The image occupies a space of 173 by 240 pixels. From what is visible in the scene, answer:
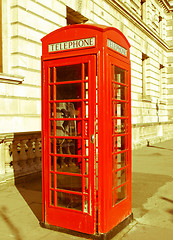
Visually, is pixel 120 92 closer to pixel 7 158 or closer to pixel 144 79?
pixel 7 158

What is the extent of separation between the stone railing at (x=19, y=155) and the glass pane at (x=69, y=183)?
301 cm

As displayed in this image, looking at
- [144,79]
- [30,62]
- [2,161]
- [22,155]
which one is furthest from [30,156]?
[144,79]

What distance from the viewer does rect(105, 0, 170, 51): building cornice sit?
1448cm

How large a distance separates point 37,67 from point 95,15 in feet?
15.8

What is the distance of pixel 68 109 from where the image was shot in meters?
3.87

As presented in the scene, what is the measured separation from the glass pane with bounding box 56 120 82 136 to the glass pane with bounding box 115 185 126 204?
945 millimetres

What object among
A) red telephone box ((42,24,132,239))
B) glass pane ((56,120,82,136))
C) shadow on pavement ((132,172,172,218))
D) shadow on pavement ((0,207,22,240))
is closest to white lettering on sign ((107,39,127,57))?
red telephone box ((42,24,132,239))

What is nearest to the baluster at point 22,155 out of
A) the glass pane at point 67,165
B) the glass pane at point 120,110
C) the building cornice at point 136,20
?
the glass pane at point 67,165

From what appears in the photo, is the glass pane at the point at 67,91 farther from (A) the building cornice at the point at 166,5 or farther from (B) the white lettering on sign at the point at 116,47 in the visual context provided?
(A) the building cornice at the point at 166,5

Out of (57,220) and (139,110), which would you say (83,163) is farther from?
(139,110)

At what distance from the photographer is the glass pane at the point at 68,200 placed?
3746mm

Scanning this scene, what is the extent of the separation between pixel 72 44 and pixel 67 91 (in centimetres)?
60

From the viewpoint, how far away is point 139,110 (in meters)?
17.7

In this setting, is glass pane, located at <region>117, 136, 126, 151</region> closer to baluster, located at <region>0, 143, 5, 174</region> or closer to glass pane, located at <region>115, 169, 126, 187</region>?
glass pane, located at <region>115, 169, 126, 187</region>
